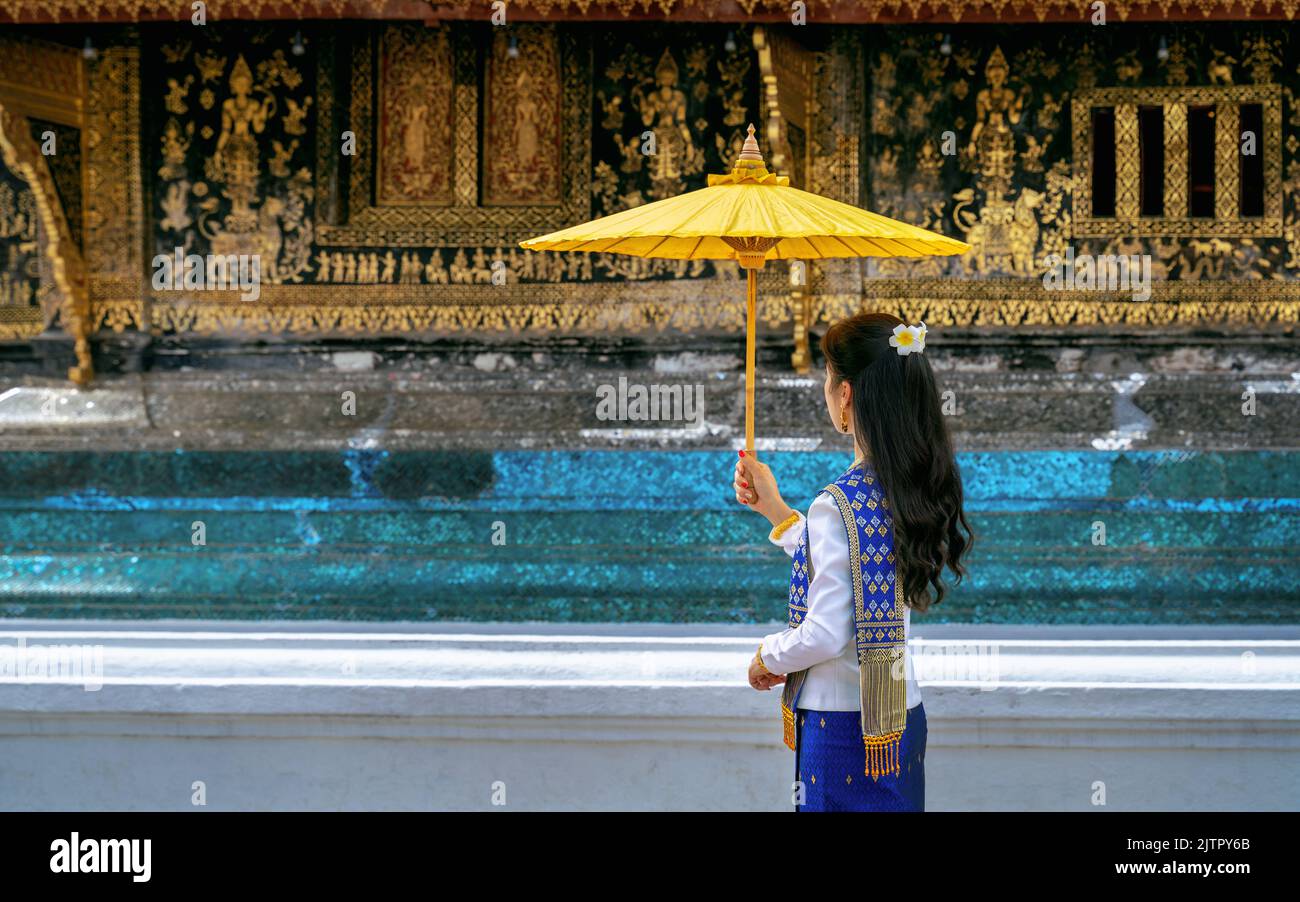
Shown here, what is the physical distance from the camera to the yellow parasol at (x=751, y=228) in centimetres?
354

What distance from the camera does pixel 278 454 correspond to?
7.23 metres

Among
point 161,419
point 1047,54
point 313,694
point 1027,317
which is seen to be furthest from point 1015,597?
point 161,419

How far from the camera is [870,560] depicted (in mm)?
3072

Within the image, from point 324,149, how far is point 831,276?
8.69ft

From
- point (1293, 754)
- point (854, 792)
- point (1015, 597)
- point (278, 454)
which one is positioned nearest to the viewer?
point (854, 792)

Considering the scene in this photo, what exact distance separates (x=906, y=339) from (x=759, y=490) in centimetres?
64

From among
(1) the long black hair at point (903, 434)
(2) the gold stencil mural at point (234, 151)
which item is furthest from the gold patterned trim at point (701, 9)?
(1) the long black hair at point (903, 434)

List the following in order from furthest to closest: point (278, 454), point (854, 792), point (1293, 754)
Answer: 1. point (278, 454)
2. point (1293, 754)
3. point (854, 792)

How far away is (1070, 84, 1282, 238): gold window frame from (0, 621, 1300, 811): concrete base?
2.48 meters

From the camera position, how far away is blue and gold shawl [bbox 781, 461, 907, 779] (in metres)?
3.07

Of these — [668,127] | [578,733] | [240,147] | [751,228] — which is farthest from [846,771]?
[240,147]

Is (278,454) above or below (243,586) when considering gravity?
above

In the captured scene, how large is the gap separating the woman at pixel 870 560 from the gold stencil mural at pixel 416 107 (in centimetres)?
465

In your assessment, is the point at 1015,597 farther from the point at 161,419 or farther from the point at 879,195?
the point at 161,419
